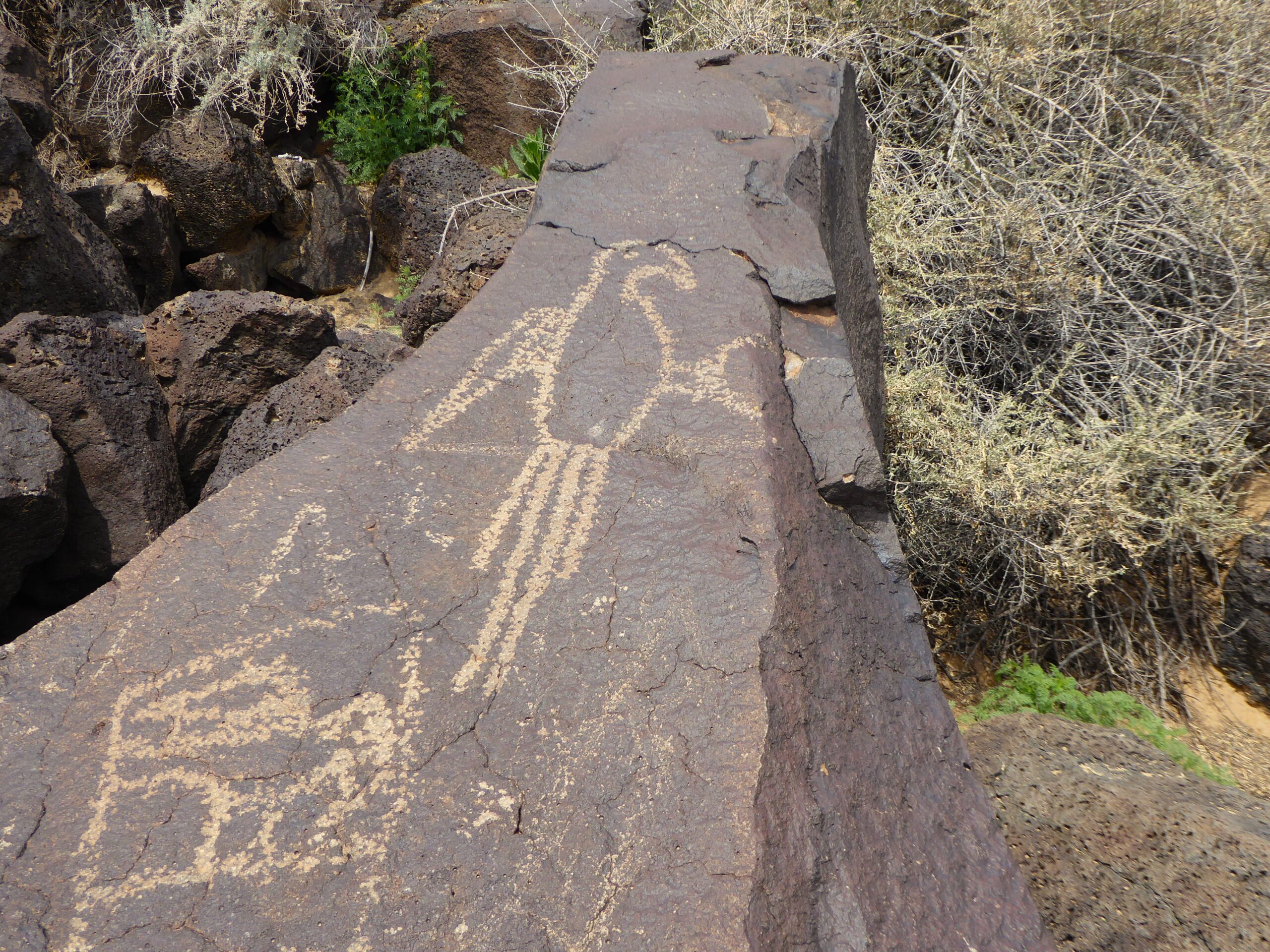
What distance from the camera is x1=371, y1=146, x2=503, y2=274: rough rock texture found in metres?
4.35

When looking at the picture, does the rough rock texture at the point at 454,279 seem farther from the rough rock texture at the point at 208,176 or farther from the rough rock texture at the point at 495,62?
the rough rock texture at the point at 495,62

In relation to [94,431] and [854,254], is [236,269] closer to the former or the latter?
[94,431]

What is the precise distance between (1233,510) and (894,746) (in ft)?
7.65

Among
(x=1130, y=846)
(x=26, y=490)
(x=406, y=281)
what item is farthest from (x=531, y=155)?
(x=1130, y=846)

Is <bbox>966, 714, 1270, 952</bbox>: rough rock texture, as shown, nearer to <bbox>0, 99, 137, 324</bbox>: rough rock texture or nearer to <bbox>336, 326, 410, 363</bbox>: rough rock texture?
<bbox>336, 326, 410, 363</bbox>: rough rock texture

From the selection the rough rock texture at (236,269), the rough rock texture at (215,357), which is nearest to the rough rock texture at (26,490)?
the rough rock texture at (215,357)

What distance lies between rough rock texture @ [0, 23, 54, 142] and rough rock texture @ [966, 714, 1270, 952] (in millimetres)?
4336

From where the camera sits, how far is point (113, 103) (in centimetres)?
475

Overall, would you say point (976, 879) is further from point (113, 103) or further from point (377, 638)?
point (113, 103)

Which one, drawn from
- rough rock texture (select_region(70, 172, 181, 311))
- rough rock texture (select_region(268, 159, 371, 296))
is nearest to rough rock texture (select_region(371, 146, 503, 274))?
rough rock texture (select_region(268, 159, 371, 296))

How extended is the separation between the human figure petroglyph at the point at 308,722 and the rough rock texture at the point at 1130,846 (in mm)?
987

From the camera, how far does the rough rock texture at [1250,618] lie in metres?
3.10

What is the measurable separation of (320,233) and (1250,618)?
15.7 feet

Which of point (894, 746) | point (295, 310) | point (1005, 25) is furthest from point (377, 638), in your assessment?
point (1005, 25)
